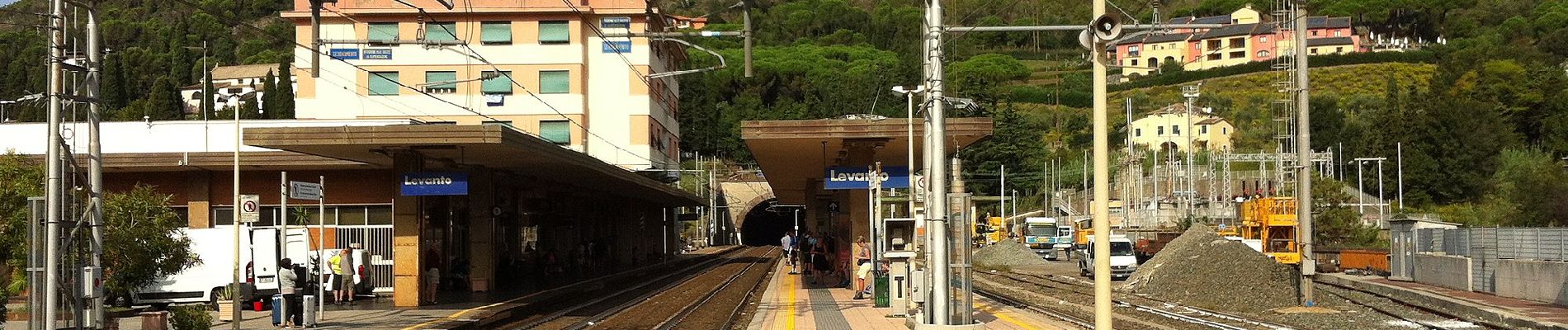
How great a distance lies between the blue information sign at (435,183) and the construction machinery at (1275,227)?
85.5 ft

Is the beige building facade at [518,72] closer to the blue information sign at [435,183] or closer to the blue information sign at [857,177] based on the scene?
the blue information sign at [857,177]

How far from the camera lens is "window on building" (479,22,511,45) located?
59.4 metres

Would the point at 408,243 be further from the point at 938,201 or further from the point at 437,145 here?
the point at 938,201

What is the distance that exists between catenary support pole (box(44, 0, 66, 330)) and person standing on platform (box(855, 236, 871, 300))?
16810mm

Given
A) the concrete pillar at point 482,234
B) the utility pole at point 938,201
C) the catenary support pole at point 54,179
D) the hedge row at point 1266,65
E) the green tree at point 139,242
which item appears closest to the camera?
the catenary support pole at point 54,179

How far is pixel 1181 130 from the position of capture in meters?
122

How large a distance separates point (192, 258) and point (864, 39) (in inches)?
4875

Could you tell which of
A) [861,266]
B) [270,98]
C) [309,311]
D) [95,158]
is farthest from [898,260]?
[270,98]

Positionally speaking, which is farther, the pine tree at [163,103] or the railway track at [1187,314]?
the pine tree at [163,103]

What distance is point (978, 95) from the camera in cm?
9000

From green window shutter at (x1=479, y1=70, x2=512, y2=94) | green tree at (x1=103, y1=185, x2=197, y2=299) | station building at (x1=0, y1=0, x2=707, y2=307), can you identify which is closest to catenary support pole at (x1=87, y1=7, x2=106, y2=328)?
station building at (x1=0, y1=0, x2=707, y2=307)

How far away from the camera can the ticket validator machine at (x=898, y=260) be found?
22.8 meters

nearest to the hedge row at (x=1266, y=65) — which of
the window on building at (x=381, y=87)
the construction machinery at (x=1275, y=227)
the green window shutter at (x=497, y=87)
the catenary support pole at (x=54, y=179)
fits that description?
the green window shutter at (x=497, y=87)

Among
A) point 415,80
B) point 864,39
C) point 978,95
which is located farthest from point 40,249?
point 864,39
